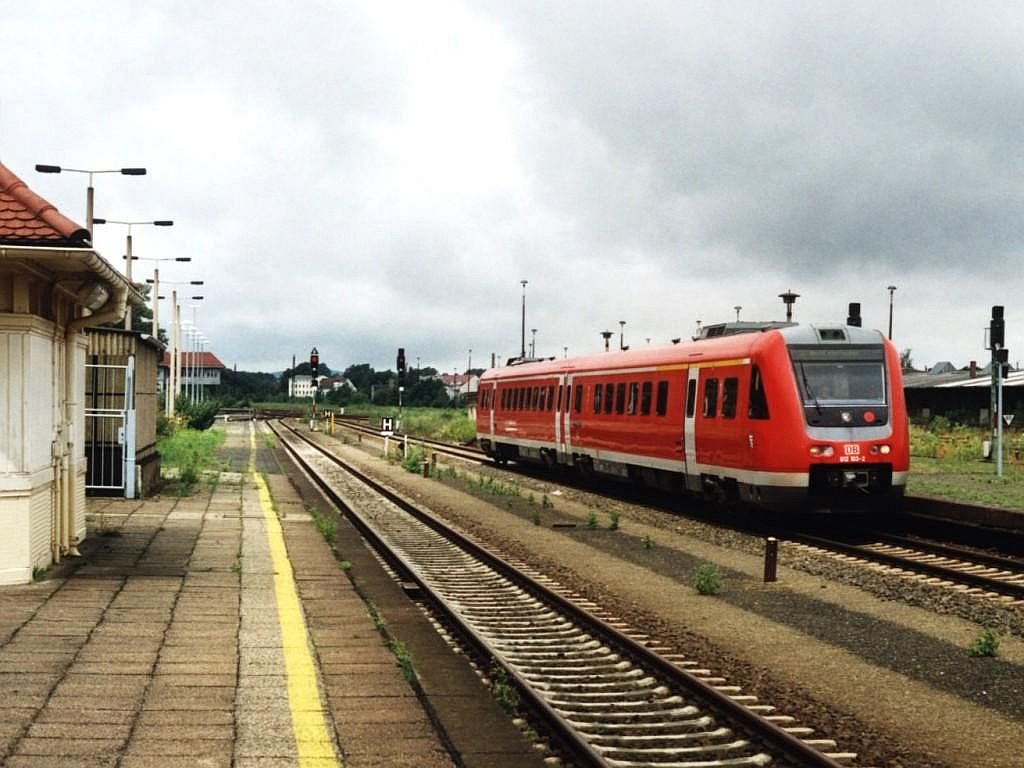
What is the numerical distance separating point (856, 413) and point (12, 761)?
13.0 meters

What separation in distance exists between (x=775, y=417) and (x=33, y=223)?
32.3ft

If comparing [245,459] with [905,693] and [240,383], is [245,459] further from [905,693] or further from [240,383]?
[240,383]

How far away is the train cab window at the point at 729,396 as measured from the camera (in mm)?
17406

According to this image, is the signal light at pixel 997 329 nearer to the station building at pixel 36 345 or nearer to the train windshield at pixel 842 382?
the train windshield at pixel 842 382

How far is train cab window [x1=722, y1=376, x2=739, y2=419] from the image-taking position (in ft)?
57.1

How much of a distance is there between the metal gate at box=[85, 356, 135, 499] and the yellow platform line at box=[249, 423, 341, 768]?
873 cm

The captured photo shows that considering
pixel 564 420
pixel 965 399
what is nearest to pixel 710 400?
pixel 564 420

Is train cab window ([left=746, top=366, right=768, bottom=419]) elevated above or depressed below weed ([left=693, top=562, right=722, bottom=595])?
above

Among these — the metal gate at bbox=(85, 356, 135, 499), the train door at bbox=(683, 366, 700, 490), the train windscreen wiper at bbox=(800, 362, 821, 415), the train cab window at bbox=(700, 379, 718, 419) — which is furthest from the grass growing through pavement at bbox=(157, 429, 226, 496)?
the train windscreen wiper at bbox=(800, 362, 821, 415)

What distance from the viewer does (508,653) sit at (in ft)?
29.4

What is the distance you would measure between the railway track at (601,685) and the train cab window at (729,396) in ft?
16.4

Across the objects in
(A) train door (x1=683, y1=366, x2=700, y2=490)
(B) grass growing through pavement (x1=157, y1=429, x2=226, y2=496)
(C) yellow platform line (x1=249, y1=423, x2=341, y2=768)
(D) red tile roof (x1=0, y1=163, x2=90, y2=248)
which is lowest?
(C) yellow platform line (x1=249, y1=423, x2=341, y2=768)

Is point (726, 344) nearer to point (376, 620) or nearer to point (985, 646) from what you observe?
point (985, 646)

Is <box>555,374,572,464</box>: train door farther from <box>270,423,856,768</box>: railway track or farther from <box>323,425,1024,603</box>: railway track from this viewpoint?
<box>270,423,856,768</box>: railway track
